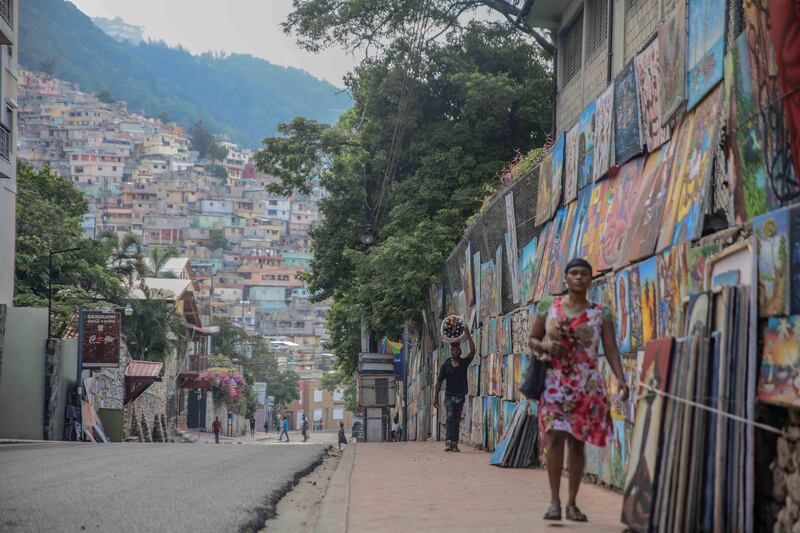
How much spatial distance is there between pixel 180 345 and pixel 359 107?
93.3ft

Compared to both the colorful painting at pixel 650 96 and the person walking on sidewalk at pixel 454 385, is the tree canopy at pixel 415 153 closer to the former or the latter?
the person walking on sidewalk at pixel 454 385

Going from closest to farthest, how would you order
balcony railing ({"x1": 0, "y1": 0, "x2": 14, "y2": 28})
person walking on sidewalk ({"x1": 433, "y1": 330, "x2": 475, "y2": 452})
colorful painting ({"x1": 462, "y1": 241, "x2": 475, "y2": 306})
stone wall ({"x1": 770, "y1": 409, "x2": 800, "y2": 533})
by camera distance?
1. stone wall ({"x1": 770, "y1": 409, "x2": 800, "y2": 533})
2. person walking on sidewalk ({"x1": 433, "y1": 330, "x2": 475, "y2": 452})
3. colorful painting ({"x1": 462, "y1": 241, "x2": 475, "y2": 306})
4. balcony railing ({"x1": 0, "y1": 0, "x2": 14, "y2": 28})

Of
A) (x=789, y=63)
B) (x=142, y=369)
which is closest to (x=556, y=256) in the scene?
(x=789, y=63)

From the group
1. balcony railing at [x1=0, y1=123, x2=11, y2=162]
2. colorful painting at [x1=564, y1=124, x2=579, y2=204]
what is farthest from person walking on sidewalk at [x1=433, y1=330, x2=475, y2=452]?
balcony railing at [x1=0, y1=123, x2=11, y2=162]

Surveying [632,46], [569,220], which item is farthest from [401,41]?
[569,220]

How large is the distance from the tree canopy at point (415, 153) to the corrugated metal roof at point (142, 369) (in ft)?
49.9

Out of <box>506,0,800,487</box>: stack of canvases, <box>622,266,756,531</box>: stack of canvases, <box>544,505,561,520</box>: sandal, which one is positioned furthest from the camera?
<box>544,505,561,520</box>: sandal

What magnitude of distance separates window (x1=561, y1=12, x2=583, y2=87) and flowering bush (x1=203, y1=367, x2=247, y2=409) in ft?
176

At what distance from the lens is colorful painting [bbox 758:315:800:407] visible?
5.85 metres

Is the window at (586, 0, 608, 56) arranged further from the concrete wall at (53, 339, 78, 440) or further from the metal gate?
the metal gate

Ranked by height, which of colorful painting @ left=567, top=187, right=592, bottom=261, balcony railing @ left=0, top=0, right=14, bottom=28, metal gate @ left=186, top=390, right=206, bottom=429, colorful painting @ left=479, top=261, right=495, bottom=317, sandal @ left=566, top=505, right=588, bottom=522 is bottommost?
metal gate @ left=186, top=390, right=206, bottom=429

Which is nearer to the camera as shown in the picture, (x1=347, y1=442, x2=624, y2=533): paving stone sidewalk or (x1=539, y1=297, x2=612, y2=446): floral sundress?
(x1=539, y1=297, x2=612, y2=446): floral sundress

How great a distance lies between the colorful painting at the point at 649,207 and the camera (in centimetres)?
891

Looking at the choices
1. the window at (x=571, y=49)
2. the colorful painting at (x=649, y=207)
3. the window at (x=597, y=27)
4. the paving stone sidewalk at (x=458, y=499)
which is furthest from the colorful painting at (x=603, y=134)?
the window at (x=571, y=49)
